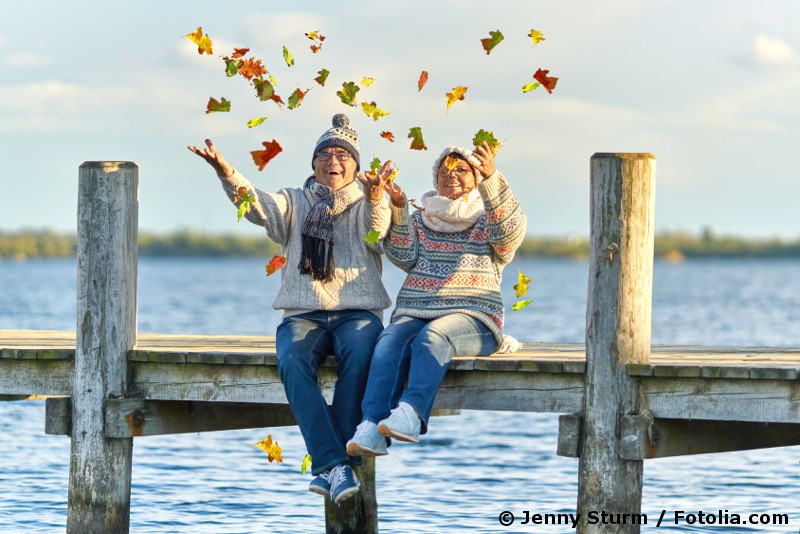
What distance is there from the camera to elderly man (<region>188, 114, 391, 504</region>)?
8156 mm

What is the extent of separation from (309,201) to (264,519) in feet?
16.3

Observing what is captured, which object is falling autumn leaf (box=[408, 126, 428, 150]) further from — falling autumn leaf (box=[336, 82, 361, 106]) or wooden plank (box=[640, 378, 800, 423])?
wooden plank (box=[640, 378, 800, 423])

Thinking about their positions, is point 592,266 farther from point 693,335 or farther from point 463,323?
point 693,335

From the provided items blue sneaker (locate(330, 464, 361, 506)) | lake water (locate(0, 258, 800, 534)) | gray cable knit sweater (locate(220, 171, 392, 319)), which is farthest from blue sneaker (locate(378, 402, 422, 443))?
lake water (locate(0, 258, 800, 534))

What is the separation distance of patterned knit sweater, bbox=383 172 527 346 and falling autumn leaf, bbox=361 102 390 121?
2.44ft

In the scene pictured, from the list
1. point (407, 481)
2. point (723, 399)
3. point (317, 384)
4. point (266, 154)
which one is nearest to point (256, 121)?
point (266, 154)

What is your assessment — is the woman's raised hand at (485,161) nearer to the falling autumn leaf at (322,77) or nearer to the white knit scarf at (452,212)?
the white knit scarf at (452,212)

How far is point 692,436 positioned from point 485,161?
205 centimetres

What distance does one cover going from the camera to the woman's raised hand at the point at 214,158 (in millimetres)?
8250

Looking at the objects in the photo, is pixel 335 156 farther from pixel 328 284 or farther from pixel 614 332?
pixel 614 332

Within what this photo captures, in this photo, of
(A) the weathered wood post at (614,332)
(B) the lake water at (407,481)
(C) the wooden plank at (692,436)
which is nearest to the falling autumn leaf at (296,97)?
(A) the weathered wood post at (614,332)

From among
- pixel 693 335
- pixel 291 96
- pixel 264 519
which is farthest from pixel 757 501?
pixel 693 335

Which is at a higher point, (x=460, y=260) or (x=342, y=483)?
(x=460, y=260)

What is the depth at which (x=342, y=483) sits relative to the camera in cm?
794
